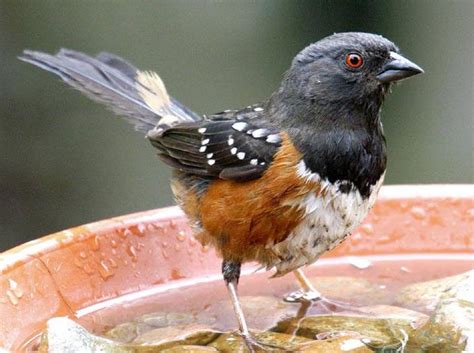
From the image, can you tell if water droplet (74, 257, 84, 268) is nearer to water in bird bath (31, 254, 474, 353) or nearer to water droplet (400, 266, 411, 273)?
water in bird bath (31, 254, 474, 353)

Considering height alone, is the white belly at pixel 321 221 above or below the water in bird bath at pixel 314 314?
above

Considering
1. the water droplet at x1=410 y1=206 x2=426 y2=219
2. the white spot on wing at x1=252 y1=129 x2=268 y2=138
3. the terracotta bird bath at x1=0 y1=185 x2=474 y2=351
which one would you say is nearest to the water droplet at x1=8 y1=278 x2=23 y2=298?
the terracotta bird bath at x1=0 y1=185 x2=474 y2=351

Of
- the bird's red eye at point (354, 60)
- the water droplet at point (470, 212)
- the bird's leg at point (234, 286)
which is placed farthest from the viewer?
the water droplet at point (470, 212)

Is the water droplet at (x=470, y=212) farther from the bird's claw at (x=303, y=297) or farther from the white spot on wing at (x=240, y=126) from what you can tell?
the white spot on wing at (x=240, y=126)

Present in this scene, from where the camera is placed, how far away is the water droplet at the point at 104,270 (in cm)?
340

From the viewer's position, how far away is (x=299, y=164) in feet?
10.4

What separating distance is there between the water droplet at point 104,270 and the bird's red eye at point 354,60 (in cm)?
110

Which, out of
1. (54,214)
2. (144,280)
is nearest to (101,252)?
(144,280)

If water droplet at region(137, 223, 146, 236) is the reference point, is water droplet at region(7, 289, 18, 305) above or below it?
below

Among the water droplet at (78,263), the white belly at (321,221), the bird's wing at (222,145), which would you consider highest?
the bird's wing at (222,145)

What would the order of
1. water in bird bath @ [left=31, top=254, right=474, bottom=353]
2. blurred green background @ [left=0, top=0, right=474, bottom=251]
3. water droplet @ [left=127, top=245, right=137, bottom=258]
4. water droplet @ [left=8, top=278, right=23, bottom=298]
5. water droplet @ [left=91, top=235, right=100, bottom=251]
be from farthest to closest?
blurred green background @ [left=0, top=0, right=474, bottom=251] < water droplet @ [left=127, top=245, right=137, bottom=258] < water droplet @ [left=91, top=235, right=100, bottom=251] < water droplet @ [left=8, top=278, right=23, bottom=298] < water in bird bath @ [left=31, top=254, right=474, bottom=353]

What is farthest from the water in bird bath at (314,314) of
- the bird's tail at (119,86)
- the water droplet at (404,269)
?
the bird's tail at (119,86)

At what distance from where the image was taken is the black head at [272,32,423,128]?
10.6 ft

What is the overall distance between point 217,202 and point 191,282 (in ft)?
1.27
